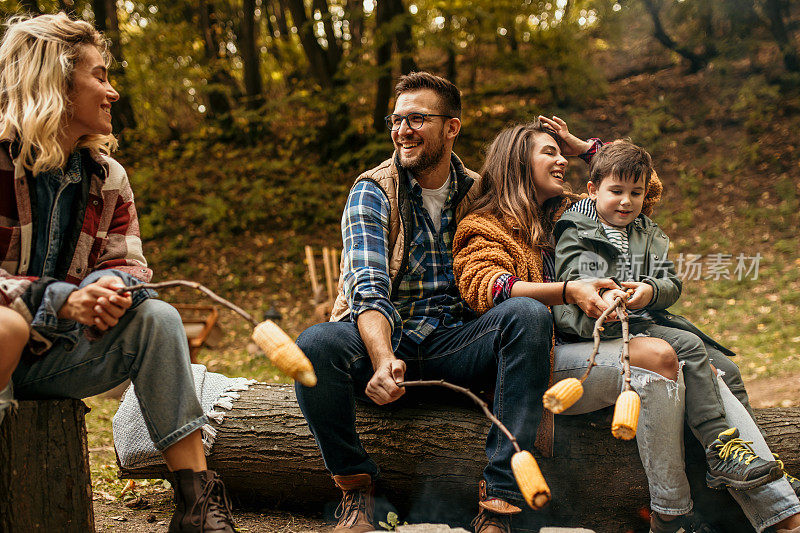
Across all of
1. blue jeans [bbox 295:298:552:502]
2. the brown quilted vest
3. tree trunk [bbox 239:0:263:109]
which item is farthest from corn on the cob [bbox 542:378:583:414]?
tree trunk [bbox 239:0:263:109]

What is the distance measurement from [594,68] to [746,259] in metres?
4.50

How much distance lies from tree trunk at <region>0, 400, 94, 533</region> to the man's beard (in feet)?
5.37

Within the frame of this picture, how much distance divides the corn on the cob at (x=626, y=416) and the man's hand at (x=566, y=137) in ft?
5.31

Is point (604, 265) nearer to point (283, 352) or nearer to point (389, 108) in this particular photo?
point (283, 352)

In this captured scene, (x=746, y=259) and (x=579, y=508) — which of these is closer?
(x=579, y=508)

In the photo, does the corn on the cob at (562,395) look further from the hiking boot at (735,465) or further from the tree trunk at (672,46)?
the tree trunk at (672,46)

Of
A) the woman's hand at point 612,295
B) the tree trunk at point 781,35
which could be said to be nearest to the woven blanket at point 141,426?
the woman's hand at point 612,295

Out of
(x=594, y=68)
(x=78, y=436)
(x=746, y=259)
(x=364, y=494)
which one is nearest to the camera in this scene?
(x=78, y=436)

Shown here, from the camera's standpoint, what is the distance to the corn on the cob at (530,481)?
1.88 meters

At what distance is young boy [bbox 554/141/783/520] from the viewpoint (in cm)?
255

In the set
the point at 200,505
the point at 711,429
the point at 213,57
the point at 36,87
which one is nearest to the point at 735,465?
the point at 711,429

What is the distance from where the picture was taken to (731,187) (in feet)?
29.1

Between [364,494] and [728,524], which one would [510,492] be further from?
[728,524]

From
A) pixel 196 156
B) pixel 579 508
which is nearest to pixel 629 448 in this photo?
pixel 579 508
